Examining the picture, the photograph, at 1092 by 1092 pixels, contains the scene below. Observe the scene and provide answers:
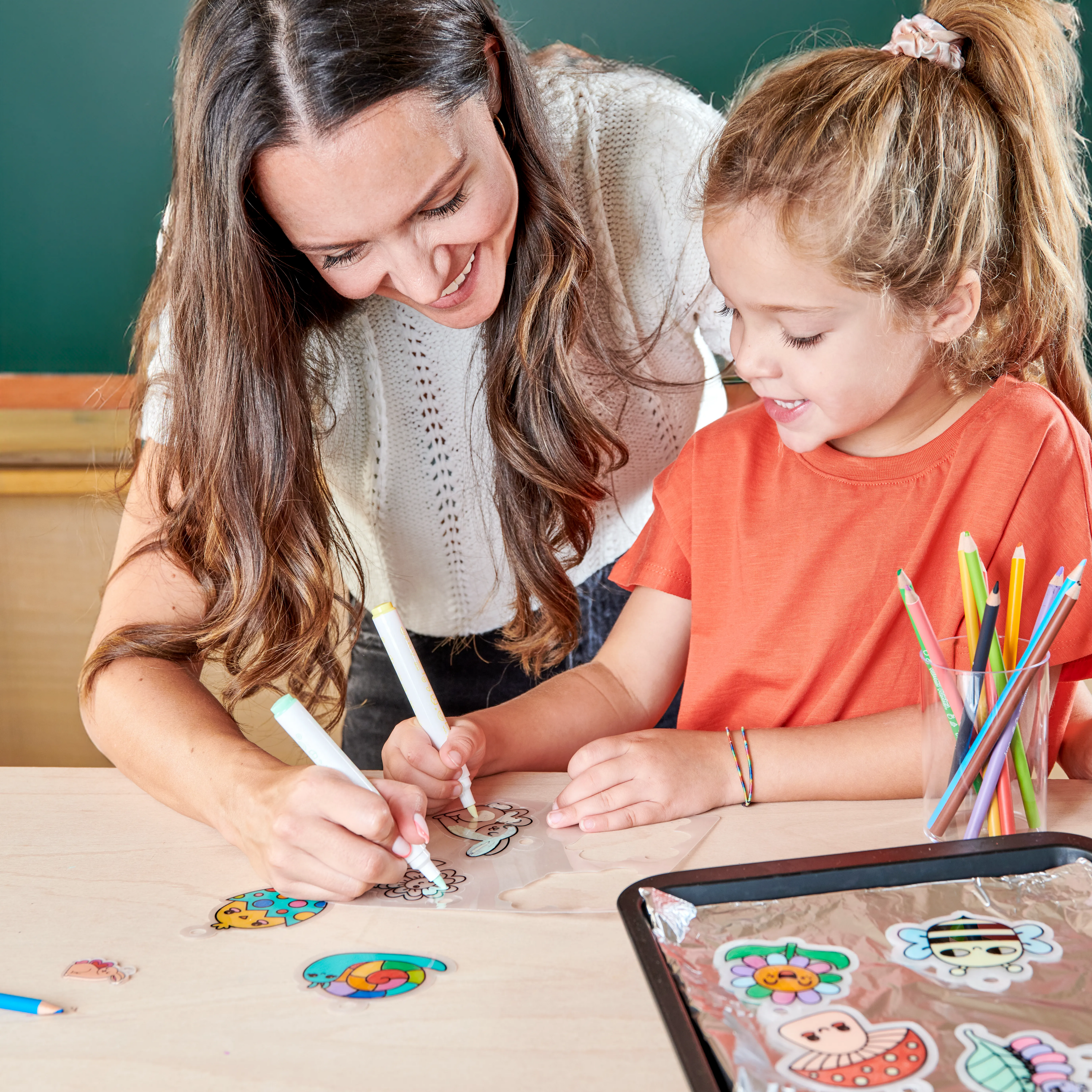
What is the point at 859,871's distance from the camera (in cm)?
61

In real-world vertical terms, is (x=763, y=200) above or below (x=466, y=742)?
above

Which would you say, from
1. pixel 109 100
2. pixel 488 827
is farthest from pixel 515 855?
pixel 109 100

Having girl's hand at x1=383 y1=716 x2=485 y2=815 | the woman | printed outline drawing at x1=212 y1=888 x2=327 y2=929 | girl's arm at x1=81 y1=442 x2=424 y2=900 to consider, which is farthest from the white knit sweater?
printed outline drawing at x1=212 y1=888 x2=327 y2=929

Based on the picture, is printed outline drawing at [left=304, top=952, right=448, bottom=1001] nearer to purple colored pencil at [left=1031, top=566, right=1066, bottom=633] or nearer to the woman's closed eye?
purple colored pencil at [left=1031, top=566, right=1066, bottom=633]

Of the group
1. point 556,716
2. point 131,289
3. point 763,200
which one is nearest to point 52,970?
point 556,716

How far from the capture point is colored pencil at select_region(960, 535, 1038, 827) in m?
0.68

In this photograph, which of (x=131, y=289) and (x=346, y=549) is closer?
(x=346, y=549)

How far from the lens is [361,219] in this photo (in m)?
0.85

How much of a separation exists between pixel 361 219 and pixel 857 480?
19.3 inches

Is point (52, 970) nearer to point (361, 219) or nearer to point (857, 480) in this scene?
point (361, 219)

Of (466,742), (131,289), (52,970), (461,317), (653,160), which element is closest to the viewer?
(52,970)

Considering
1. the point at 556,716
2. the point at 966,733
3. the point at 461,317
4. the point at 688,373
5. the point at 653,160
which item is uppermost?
the point at 653,160

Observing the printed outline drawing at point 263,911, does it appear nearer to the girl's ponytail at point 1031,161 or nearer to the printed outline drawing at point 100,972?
the printed outline drawing at point 100,972

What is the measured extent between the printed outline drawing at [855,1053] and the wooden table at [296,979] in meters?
0.07
